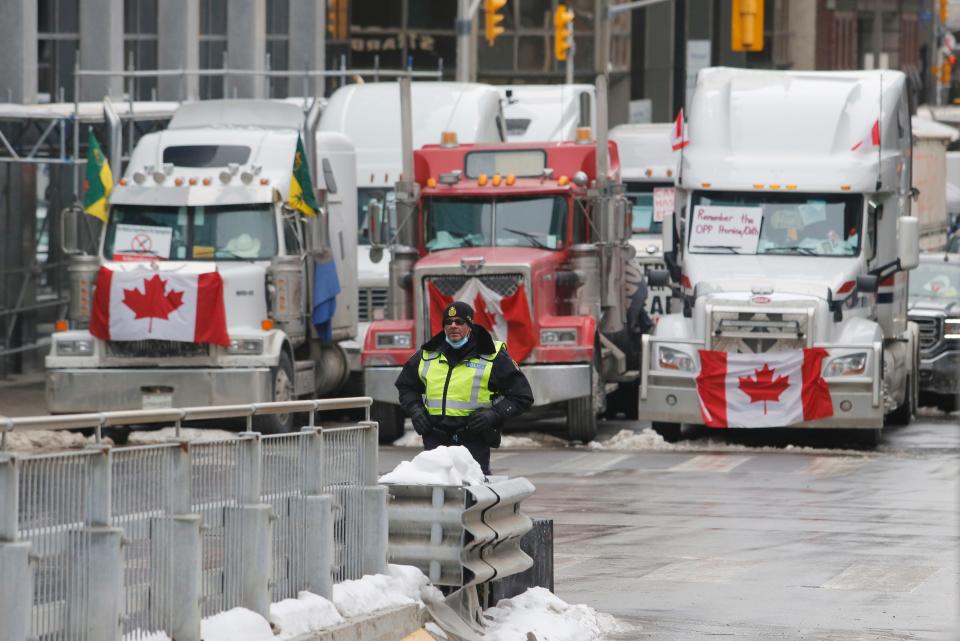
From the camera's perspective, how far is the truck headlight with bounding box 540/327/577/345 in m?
23.8

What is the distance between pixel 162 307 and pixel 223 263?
1079mm

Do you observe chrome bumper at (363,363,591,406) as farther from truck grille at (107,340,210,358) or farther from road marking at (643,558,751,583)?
road marking at (643,558,751,583)

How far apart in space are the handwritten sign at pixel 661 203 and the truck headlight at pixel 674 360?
22.9 ft

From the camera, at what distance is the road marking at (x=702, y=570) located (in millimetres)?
14109

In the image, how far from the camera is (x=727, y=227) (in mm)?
24641

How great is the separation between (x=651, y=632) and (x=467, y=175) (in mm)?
13720

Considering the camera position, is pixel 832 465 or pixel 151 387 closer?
pixel 832 465

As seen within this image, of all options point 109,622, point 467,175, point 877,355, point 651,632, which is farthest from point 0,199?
point 109,622

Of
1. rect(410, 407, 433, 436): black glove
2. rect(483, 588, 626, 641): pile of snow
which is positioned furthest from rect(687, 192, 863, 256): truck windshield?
rect(483, 588, 626, 641): pile of snow

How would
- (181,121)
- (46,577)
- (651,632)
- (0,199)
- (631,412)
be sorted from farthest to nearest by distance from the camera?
(0,199) < (631,412) < (181,121) < (651,632) < (46,577)

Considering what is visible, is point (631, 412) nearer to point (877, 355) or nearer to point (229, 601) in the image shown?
point (877, 355)

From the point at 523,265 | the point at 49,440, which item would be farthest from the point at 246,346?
the point at 49,440

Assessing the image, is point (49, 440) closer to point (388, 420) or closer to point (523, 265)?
point (523, 265)

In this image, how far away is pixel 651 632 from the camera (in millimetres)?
12109
